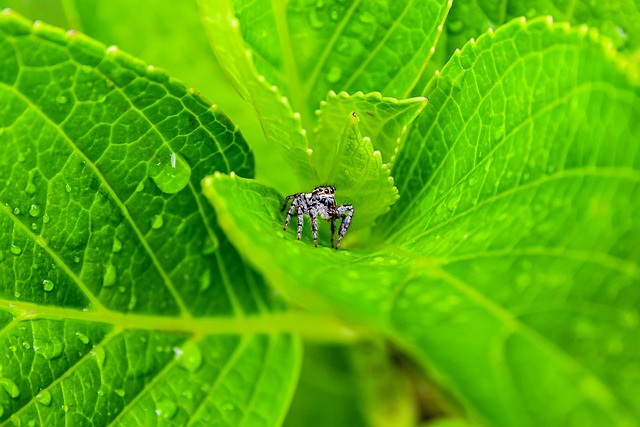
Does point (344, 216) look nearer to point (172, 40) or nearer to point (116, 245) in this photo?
point (116, 245)

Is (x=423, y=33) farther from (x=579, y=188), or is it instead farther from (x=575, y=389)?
(x=575, y=389)

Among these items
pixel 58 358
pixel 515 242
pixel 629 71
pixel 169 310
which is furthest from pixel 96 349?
pixel 629 71

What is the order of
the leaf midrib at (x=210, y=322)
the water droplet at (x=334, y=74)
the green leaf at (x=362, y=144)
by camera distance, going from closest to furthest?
the green leaf at (x=362, y=144) → the leaf midrib at (x=210, y=322) → the water droplet at (x=334, y=74)

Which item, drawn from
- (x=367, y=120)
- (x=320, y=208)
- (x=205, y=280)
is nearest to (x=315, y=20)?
(x=367, y=120)

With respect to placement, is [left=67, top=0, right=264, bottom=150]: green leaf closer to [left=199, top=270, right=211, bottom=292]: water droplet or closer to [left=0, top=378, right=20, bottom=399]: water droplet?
[left=199, top=270, right=211, bottom=292]: water droplet

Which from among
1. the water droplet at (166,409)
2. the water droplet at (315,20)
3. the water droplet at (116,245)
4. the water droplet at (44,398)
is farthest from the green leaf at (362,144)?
the water droplet at (44,398)

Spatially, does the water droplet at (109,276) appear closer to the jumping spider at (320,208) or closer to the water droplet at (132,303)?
the water droplet at (132,303)
